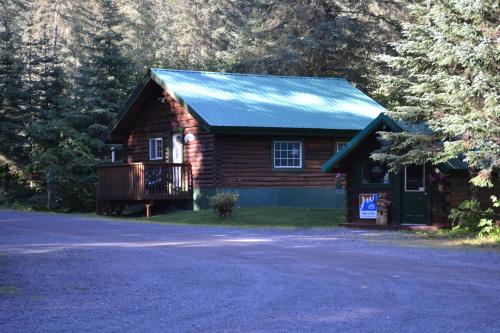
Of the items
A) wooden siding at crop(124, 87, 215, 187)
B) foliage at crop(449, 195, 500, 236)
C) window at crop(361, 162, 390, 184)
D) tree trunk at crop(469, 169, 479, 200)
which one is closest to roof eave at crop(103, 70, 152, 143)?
wooden siding at crop(124, 87, 215, 187)

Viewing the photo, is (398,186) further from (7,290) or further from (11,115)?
(11,115)

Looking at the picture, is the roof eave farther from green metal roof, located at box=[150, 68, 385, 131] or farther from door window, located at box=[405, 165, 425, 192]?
door window, located at box=[405, 165, 425, 192]

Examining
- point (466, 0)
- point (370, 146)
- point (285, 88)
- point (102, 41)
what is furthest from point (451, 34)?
point (102, 41)

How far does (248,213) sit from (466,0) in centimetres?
1096

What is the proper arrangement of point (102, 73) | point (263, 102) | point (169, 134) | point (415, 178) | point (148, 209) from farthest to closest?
point (102, 73) < point (169, 134) < point (263, 102) < point (148, 209) < point (415, 178)

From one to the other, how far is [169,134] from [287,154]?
507 centimetres

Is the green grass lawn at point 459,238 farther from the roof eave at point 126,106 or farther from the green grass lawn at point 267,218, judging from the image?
the roof eave at point 126,106

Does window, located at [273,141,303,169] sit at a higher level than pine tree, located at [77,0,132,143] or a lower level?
lower

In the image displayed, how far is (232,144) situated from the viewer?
91.9 ft

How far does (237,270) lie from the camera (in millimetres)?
12125

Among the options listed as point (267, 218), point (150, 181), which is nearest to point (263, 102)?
point (150, 181)

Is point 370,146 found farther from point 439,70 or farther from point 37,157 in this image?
point 37,157

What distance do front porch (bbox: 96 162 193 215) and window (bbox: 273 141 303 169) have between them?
342 centimetres

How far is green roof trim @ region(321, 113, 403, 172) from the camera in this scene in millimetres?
20703
